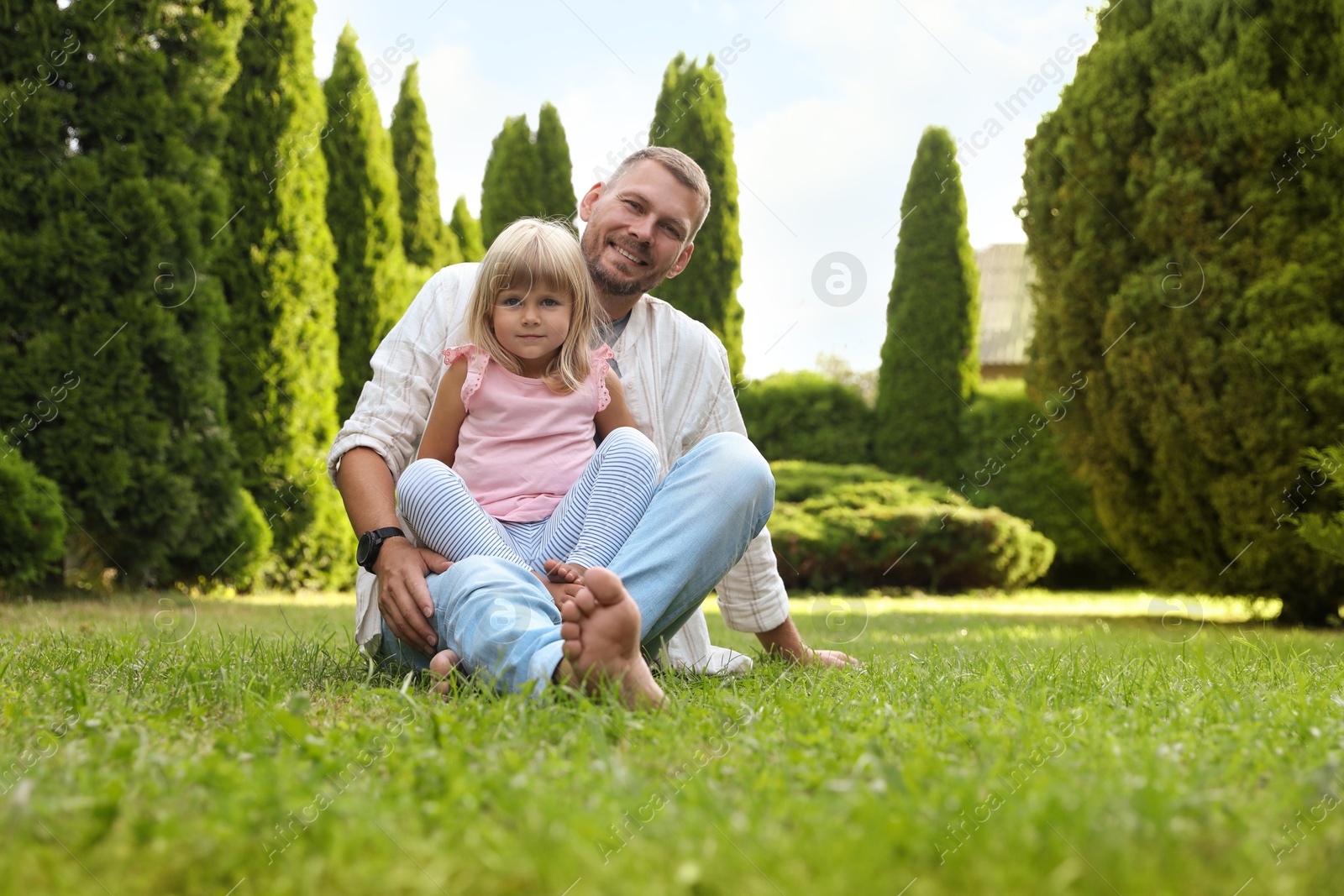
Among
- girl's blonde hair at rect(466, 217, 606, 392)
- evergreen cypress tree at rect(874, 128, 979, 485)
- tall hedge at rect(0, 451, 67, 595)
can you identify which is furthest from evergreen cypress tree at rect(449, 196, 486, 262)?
girl's blonde hair at rect(466, 217, 606, 392)

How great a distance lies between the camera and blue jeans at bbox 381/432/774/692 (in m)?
1.98

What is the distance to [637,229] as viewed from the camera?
287 cm

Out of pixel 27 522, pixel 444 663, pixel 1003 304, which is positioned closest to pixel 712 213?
pixel 27 522

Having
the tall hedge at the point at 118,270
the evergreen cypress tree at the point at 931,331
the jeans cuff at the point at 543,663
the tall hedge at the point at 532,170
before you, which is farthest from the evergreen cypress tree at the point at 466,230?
the jeans cuff at the point at 543,663

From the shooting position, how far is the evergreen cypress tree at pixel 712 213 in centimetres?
1231

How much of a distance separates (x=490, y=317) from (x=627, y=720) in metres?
1.36

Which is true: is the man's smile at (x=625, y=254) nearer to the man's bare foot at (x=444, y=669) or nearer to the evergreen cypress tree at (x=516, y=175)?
the man's bare foot at (x=444, y=669)

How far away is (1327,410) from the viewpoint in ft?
21.2

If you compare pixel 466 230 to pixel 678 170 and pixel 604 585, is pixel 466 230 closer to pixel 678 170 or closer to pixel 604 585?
pixel 678 170

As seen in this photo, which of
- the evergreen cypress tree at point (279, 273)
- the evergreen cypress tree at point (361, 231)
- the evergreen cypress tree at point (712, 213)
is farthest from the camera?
the evergreen cypress tree at point (712, 213)

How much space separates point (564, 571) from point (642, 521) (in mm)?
213

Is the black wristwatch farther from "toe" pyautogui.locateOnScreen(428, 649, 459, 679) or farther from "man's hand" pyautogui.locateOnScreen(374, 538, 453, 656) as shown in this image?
"toe" pyautogui.locateOnScreen(428, 649, 459, 679)

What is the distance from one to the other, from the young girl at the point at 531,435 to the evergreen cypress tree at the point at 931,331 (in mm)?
10519

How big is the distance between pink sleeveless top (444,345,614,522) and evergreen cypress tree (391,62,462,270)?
1093cm
